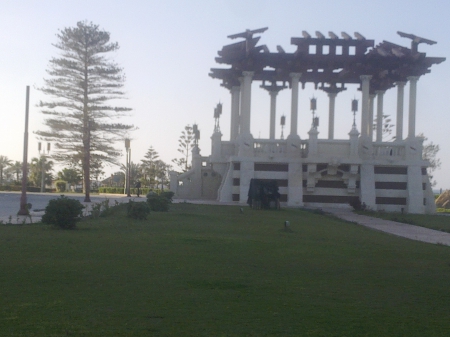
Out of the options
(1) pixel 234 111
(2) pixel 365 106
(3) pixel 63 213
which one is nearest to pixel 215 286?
(3) pixel 63 213

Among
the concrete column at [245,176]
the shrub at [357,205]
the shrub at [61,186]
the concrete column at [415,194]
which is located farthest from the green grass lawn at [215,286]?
the shrub at [61,186]

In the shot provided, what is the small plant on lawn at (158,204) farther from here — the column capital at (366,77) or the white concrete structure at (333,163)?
the column capital at (366,77)

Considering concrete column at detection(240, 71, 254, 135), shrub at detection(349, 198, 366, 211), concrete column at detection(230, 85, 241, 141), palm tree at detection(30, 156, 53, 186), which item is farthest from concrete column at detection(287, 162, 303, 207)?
palm tree at detection(30, 156, 53, 186)

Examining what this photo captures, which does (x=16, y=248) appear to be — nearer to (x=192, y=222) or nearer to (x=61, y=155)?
(x=192, y=222)

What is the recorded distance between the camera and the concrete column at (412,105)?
1502 inches

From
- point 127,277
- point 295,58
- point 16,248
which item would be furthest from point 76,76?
point 127,277

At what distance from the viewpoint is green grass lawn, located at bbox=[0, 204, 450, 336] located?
278 inches

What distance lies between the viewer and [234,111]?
146 ft

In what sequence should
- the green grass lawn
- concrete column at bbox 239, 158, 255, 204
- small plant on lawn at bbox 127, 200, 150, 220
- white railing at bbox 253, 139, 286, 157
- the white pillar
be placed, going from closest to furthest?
the green grass lawn < small plant on lawn at bbox 127, 200, 150, 220 < concrete column at bbox 239, 158, 255, 204 < white railing at bbox 253, 139, 286, 157 < the white pillar

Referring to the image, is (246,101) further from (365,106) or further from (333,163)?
(365,106)

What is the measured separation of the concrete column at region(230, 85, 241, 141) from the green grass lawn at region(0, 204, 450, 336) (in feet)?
92.0

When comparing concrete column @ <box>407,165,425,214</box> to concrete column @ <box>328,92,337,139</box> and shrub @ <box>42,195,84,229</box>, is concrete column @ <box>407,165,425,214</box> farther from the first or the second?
shrub @ <box>42,195,84,229</box>

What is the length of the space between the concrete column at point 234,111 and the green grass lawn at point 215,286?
28.0 meters

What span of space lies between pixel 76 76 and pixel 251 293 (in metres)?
40.2
